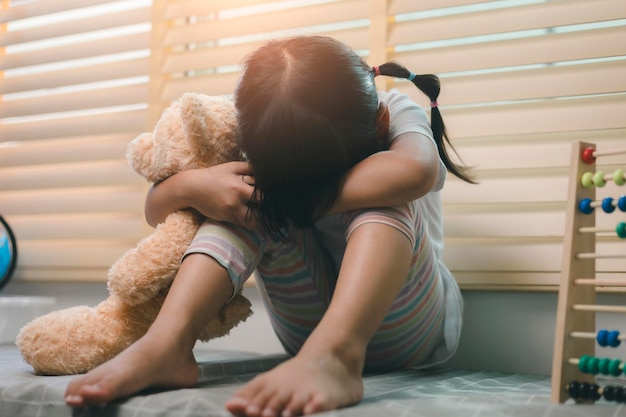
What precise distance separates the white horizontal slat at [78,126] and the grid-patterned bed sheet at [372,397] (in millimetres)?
676

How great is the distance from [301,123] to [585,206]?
35 cm

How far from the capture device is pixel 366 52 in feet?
4.60

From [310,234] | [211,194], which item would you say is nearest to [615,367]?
[310,234]

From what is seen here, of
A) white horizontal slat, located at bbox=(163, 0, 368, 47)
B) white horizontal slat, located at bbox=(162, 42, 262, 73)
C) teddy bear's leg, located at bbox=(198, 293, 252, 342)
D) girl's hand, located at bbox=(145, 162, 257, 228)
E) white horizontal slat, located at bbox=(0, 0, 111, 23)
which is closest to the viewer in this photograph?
girl's hand, located at bbox=(145, 162, 257, 228)

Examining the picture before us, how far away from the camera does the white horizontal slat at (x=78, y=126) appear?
1638mm

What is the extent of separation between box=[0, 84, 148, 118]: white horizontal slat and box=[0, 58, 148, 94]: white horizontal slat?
0.03 m

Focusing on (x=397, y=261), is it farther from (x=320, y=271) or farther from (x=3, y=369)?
(x=3, y=369)

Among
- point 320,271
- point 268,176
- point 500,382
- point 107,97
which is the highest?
point 107,97

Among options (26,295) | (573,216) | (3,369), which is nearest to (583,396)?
(573,216)

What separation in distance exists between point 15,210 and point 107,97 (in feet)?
1.28

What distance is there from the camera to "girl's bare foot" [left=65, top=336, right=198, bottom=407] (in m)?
0.75

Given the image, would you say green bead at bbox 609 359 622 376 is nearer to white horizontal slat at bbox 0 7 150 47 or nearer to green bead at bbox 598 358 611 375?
green bead at bbox 598 358 611 375

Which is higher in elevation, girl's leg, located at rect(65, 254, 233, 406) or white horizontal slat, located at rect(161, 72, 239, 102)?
white horizontal slat, located at rect(161, 72, 239, 102)

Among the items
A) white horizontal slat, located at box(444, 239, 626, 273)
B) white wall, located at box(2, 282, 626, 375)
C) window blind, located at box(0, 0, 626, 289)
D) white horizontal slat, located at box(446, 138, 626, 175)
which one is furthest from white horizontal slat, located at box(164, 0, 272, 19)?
white wall, located at box(2, 282, 626, 375)
